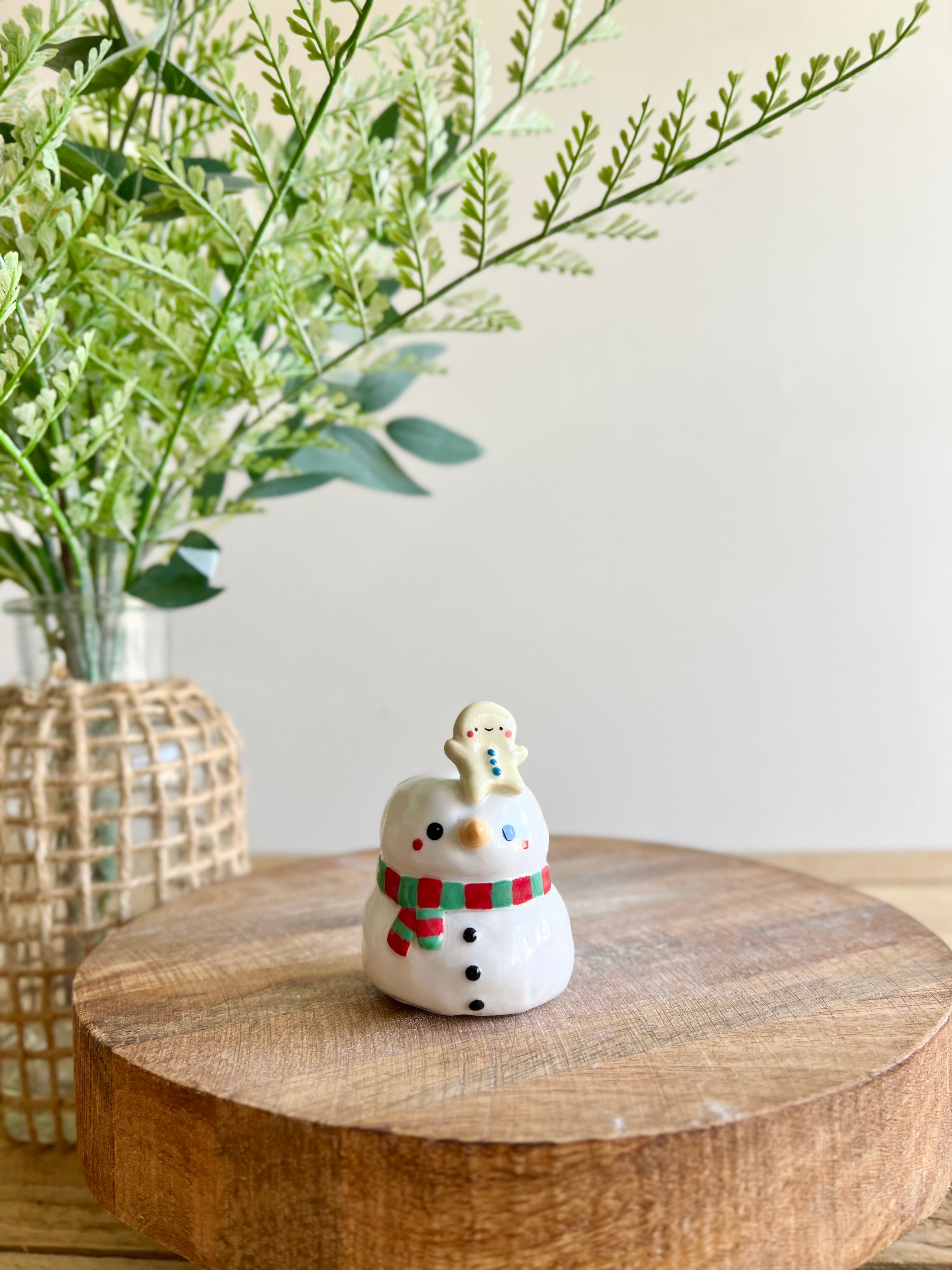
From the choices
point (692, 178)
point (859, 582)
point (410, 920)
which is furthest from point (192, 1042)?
point (692, 178)

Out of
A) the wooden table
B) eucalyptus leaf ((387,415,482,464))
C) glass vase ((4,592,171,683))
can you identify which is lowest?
the wooden table

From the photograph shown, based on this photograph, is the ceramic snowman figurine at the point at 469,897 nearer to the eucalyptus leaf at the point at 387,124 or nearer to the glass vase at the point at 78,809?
the glass vase at the point at 78,809

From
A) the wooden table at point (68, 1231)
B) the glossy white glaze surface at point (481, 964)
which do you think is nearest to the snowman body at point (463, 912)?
the glossy white glaze surface at point (481, 964)

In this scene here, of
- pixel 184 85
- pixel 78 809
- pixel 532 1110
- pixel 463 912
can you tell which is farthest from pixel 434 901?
pixel 184 85

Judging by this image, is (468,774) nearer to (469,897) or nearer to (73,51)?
(469,897)

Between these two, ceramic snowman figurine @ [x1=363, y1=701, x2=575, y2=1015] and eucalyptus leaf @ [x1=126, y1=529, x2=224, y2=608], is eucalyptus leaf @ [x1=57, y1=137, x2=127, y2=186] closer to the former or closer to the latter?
eucalyptus leaf @ [x1=126, y1=529, x2=224, y2=608]

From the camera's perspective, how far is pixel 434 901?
60cm

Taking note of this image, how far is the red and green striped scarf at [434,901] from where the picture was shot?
1.94ft

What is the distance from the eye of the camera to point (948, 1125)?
549 mm

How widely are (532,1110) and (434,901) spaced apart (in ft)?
0.49

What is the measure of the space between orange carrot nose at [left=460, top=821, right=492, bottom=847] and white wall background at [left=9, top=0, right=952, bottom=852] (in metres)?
0.80

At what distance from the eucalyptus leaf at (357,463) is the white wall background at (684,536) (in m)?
0.47

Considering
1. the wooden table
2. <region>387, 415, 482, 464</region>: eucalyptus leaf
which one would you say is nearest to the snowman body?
the wooden table

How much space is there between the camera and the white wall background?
1301 millimetres
